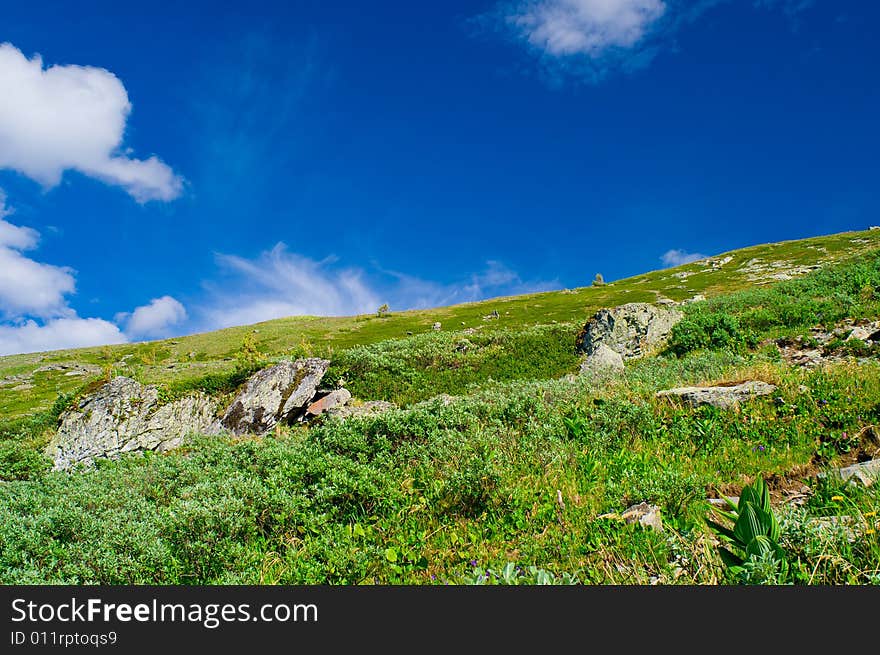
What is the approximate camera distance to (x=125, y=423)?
2067 centimetres

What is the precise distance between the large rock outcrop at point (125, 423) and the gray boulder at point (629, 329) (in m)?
20.1

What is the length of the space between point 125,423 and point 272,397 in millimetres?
7234

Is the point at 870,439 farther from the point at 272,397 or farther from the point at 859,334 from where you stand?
the point at 272,397

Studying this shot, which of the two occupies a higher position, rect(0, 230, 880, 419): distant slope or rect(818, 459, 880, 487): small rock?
rect(0, 230, 880, 419): distant slope

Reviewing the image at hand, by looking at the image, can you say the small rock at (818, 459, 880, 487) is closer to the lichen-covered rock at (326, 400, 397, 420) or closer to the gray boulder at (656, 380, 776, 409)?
the gray boulder at (656, 380, 776, 409)

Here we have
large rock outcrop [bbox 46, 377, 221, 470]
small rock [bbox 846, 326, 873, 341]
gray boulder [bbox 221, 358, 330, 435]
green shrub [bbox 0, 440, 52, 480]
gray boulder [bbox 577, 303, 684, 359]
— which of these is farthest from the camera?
gray boulder [bbox 577, 303, 684, 359]

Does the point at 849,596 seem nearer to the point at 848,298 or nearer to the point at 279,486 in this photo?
the point at 279,486

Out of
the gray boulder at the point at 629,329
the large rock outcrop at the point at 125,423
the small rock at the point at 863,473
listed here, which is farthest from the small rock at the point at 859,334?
the large rock outcrop at the point at 125,423

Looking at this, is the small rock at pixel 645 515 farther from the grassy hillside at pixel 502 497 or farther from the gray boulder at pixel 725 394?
the gray boulder at pixel 725 394

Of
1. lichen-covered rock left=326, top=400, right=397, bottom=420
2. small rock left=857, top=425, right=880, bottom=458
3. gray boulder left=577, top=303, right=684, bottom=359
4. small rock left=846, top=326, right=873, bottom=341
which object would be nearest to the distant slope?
gray boulder left=577, top=303, right=684, bottom=359

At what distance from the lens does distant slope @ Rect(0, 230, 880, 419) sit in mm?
47156

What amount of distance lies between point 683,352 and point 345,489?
16.5m

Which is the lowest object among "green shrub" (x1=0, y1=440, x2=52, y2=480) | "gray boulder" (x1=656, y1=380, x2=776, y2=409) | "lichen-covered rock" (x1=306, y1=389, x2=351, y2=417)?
"gray boulder" (x1=656, y1=380, x2=776, y2=409)

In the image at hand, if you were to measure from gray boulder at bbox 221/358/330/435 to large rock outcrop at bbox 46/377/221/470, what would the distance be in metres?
1.51
